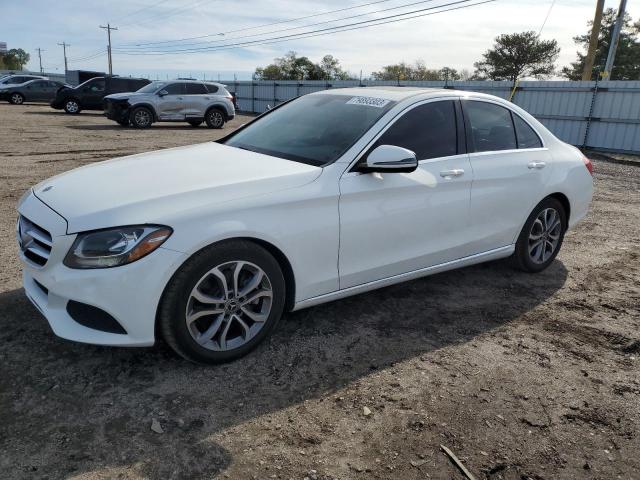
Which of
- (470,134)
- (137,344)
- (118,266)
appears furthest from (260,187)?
(470,134)

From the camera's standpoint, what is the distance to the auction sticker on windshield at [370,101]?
12.9 ft

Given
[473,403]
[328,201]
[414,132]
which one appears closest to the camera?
[473,403]

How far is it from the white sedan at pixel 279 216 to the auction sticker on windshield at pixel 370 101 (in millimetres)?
11

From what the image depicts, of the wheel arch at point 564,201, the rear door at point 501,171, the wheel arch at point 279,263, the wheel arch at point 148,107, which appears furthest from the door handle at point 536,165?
the wheel arch at point 148,107

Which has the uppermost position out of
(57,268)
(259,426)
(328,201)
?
(328,201)

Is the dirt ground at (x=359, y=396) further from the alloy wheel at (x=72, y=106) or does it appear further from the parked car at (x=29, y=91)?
the parked car at (x=29, y=91)

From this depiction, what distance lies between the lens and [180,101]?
1877 cm

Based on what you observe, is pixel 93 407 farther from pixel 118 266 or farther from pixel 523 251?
pixel 523 251

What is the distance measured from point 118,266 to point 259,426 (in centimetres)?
109

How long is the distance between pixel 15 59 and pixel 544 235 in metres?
125

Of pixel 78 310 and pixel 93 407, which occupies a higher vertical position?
pixel 78 310

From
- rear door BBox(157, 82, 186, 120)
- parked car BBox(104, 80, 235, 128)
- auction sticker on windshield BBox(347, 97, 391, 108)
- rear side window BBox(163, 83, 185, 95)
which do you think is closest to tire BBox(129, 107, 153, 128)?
parked car BBox(104, 80, 235, 128)

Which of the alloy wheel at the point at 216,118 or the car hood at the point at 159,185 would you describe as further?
the alloy wheel at the point at 216,118

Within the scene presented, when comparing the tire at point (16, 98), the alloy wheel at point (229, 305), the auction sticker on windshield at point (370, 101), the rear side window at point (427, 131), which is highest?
the auction sticker on windshield at point (370, 101)
